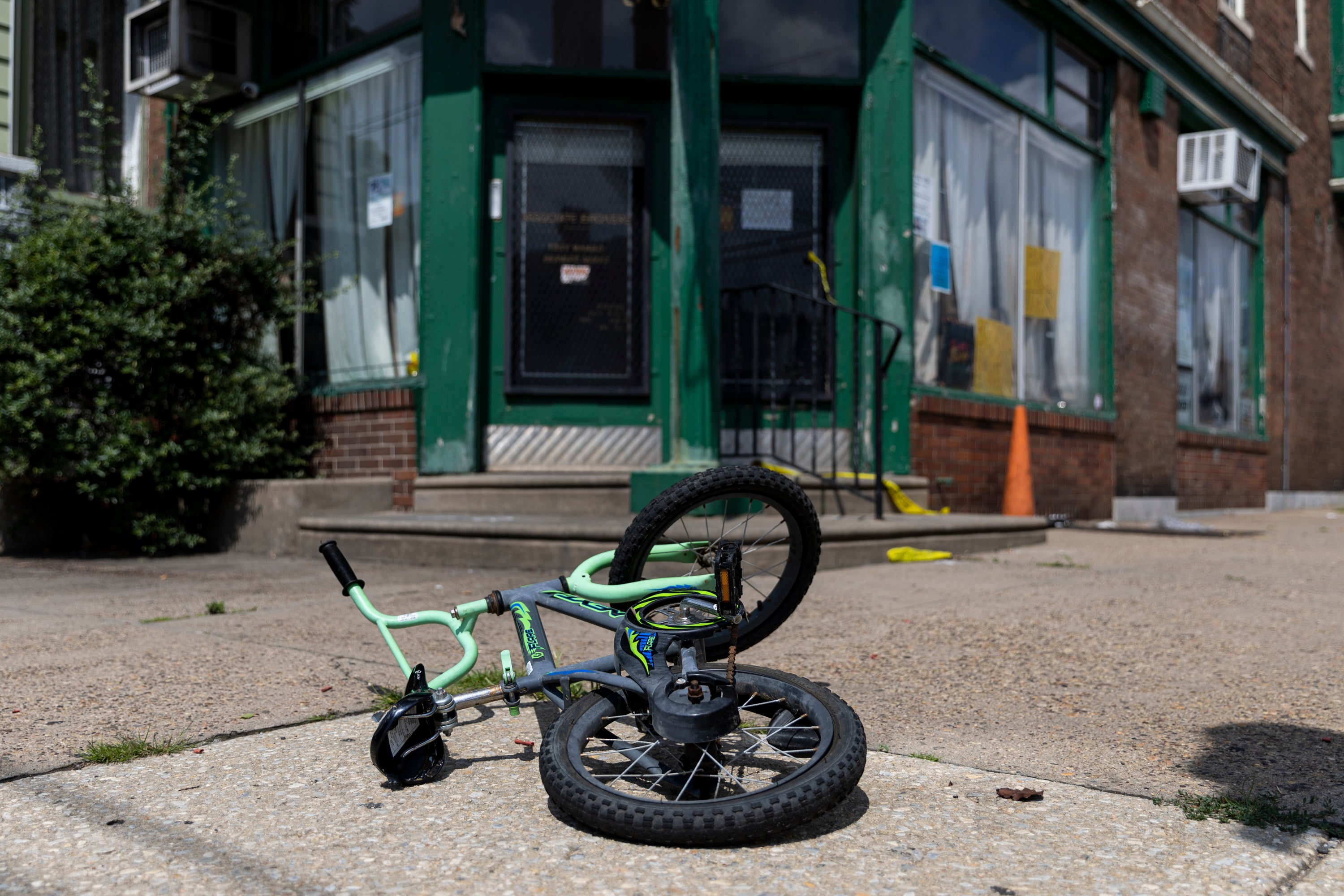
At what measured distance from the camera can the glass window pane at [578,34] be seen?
23.7ft

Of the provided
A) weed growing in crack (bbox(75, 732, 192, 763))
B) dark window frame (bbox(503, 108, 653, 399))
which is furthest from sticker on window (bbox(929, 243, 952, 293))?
weed growing in crack (bbox(75, 732, 192, 763))

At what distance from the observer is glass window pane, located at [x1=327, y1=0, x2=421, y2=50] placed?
765cm

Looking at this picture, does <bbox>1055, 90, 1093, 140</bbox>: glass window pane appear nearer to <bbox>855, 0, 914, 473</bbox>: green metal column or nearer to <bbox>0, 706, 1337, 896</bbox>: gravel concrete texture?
<bbox>855, 0, 914, 473</bbox>: green metal column

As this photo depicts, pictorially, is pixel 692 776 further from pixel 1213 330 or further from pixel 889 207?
pixel 1213 330

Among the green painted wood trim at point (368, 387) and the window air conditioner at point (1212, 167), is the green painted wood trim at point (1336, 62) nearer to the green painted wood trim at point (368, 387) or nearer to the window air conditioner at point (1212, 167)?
the window air conditioner at point (1212, 167)

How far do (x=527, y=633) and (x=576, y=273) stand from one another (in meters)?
5.21

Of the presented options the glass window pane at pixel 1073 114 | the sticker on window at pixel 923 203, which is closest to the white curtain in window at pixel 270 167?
the sticker on window at pixel 923 203

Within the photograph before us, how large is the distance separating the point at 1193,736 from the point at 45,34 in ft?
36.2

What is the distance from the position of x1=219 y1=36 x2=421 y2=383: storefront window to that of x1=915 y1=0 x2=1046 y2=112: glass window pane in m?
3.79

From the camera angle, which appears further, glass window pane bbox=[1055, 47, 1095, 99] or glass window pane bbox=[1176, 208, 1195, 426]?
glass window pane bbox=[1176, 208, 1195, 426]

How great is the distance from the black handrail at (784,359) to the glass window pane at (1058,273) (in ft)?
7.82

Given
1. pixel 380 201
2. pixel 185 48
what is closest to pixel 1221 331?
pixel 380 201

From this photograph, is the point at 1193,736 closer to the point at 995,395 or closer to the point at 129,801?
the point at 129,801

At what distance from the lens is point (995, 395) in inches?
337
